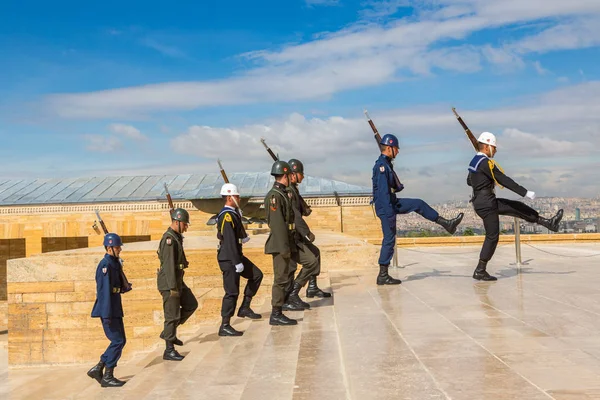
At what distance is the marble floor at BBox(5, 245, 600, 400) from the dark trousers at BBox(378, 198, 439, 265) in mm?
502

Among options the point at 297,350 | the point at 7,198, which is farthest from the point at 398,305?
the point at 7,198

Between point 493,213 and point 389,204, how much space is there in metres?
1.41

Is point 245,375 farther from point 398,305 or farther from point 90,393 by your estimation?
point 90,393

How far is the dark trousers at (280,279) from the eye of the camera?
249 inches

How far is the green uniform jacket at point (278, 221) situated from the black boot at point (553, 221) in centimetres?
366

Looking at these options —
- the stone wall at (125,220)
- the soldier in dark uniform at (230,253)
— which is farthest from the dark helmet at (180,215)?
the stone wall at (125,220)

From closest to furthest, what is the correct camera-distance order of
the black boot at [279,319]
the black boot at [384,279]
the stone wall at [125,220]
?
1. the black boot at [279,319]
2. the black boot at [384,279]
3. the stone wall at [125,220]

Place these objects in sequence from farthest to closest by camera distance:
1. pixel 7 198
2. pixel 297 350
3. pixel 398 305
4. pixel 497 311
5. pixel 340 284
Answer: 1. pixel 7 198
2. pixel 340 284
3. pixel 398 305
4. pixel 497 311
5. pixel 297 350

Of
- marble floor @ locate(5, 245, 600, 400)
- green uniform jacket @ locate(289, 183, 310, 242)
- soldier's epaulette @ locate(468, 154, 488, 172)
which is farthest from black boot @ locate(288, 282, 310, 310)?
soldier's epaulette @ locate(468, 154, 488, 172)

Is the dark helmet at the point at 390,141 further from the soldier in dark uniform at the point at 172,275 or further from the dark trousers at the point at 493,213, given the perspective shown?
the soldier in dark uniform at the point at 172,275

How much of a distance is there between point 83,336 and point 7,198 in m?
22.3

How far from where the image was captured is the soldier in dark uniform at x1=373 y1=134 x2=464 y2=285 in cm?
784

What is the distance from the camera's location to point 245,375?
460 cm

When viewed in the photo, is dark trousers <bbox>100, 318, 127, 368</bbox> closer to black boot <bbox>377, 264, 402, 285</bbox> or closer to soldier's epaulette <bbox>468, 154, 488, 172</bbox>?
black boot <bbox>377, 264, 402, 285</bbox>
